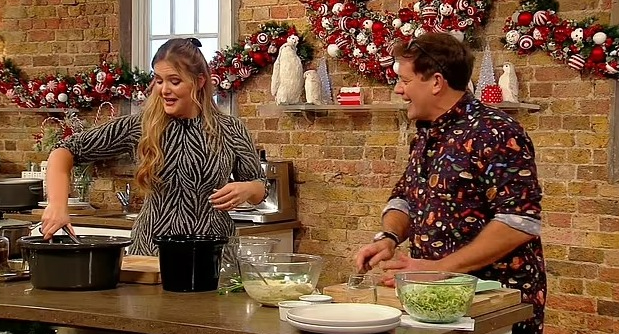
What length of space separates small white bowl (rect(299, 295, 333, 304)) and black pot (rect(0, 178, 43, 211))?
12.5ft

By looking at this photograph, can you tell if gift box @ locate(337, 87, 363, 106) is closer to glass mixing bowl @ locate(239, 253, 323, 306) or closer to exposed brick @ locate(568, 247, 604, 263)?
exposed brick @ locate(568, 247, 604, 263)

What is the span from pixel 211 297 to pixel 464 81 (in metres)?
1.00

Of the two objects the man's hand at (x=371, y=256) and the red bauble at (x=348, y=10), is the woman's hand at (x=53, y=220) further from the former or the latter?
the red bauble at (x=348, y=10)

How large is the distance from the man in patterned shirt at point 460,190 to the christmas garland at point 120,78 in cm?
A: 241

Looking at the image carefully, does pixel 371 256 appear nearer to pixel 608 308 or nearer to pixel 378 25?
pixel 608 308

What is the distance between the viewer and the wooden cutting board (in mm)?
2887

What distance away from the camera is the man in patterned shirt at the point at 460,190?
275cm

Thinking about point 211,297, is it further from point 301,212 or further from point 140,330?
point 301,212

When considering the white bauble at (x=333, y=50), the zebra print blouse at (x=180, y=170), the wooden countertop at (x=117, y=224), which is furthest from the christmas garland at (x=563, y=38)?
the zebra print blouse at (x=180, y=170)

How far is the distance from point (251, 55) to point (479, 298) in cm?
324

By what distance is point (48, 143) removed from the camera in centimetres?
616

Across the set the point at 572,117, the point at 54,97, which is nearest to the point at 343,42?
the point at 572,117

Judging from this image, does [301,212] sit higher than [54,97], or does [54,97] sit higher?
[54,97]

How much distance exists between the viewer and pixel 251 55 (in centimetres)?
546
